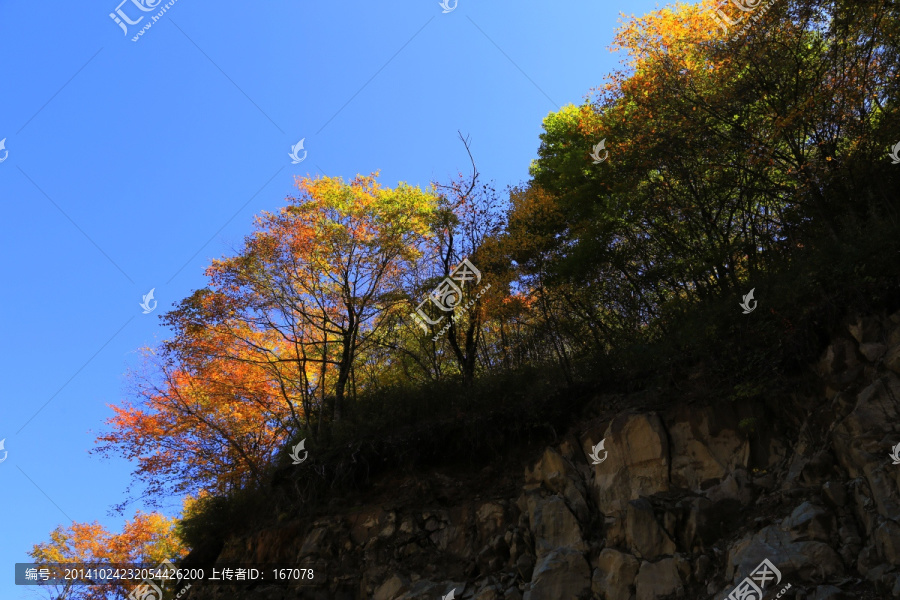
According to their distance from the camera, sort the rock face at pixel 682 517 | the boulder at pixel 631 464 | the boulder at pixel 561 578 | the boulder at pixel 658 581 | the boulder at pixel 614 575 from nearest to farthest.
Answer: the rock face at pixel 682 517 → the boulder at pixel 658 581 → the boulder at pixel 614 575 → the boulder at pixel 561 578 → the boulder at pixel 631 464

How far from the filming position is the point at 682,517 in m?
8.02

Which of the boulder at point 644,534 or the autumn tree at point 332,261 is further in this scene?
the autumn tree at point 332,261

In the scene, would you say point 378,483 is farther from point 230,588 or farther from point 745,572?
point 745,572

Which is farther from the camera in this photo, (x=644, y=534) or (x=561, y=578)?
(x=561, y=578)

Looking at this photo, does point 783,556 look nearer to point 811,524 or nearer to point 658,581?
point 811,524

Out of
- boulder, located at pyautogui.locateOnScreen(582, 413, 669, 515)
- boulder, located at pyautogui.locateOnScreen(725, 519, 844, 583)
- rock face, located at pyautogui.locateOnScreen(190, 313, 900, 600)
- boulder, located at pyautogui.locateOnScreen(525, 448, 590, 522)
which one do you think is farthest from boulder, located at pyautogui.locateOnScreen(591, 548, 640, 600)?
boulder, located at pyautogui.locateOnScreen(725, 519, 844, 583)

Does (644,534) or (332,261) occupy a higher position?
(332,261)

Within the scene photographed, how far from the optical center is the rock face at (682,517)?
6.61m

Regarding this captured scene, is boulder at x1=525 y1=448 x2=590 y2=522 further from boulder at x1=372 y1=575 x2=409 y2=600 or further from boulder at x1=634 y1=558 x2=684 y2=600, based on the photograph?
boulder at x1=372 y1=575 x2=409 y2=600

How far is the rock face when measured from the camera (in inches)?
260

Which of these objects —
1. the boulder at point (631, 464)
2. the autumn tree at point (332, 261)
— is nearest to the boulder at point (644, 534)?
the boulder at point (631, 464)

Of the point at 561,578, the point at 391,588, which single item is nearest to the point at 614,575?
the point at 561,578

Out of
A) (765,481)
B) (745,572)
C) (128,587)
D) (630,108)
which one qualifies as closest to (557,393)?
(765,481)

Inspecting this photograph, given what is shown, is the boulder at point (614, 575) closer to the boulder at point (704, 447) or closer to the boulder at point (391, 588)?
the boulder at point (704, 447)
